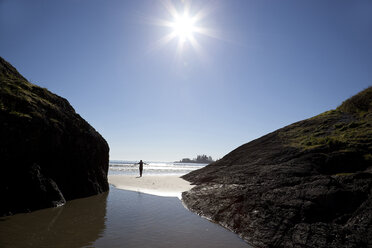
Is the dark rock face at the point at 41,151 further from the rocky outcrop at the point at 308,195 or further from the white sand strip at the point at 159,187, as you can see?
the rocky outcrop at the point at 308,195

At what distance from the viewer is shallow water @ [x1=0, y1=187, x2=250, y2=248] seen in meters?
7.35

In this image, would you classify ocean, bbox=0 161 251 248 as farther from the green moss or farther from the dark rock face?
the green moss

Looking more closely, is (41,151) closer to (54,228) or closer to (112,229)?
(54,228)

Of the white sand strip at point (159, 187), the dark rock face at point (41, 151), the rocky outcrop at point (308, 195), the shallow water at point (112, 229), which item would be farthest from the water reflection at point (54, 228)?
the white sand strip at point (159, 187)

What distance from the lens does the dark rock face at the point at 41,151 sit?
10.8 m

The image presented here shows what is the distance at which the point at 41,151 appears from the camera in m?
13.0

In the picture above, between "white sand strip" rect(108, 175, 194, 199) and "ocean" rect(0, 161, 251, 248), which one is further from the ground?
"white sand strip" rect(108, 175, 194, 199)

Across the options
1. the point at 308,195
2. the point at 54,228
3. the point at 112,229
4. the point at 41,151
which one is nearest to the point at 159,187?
the point at 41,151

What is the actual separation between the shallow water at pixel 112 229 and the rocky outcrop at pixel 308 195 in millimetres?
1199

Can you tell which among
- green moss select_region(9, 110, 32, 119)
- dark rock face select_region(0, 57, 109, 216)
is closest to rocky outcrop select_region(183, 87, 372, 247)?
dark rock face select_region(0, 57, 109, 216)

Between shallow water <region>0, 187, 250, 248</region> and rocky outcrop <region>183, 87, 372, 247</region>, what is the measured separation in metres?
1.20

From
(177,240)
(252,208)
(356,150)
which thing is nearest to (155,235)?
(177,240)

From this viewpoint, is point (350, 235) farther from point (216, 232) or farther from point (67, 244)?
point (67, 244)

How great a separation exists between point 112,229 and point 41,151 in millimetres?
7809
